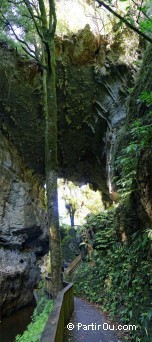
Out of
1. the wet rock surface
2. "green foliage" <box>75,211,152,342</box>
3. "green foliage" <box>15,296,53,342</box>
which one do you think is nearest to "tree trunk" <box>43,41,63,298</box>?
"green foliage" <box>15,296,53,342</box>

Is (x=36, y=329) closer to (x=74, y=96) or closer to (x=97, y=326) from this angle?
(x=97, y=326)

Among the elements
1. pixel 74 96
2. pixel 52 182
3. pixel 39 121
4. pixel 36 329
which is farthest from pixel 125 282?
pixel 39 121

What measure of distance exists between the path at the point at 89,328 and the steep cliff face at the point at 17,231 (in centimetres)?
848

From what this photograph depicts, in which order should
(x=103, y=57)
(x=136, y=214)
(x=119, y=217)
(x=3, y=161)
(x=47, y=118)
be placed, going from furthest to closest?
(x=3, y=161) < (x=103, y=57) < (x=47, y=118) < (x=119, y=217) < (x=136, y=214)

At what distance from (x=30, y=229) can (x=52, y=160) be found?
9970mm

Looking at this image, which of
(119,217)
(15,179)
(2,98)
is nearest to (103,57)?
(2,98)

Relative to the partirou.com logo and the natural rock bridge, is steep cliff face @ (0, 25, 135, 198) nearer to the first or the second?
the natural rock bridge

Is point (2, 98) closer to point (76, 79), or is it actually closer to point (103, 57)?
point (76, 79)

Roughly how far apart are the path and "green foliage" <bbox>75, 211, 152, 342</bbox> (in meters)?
0.29

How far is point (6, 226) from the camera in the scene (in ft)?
51.7

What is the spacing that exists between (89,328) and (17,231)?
35.7 feet

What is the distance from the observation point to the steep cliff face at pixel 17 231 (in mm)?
15227

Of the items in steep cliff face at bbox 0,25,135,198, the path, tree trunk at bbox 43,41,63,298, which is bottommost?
the path

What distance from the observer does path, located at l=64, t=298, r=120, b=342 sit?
4.91m
